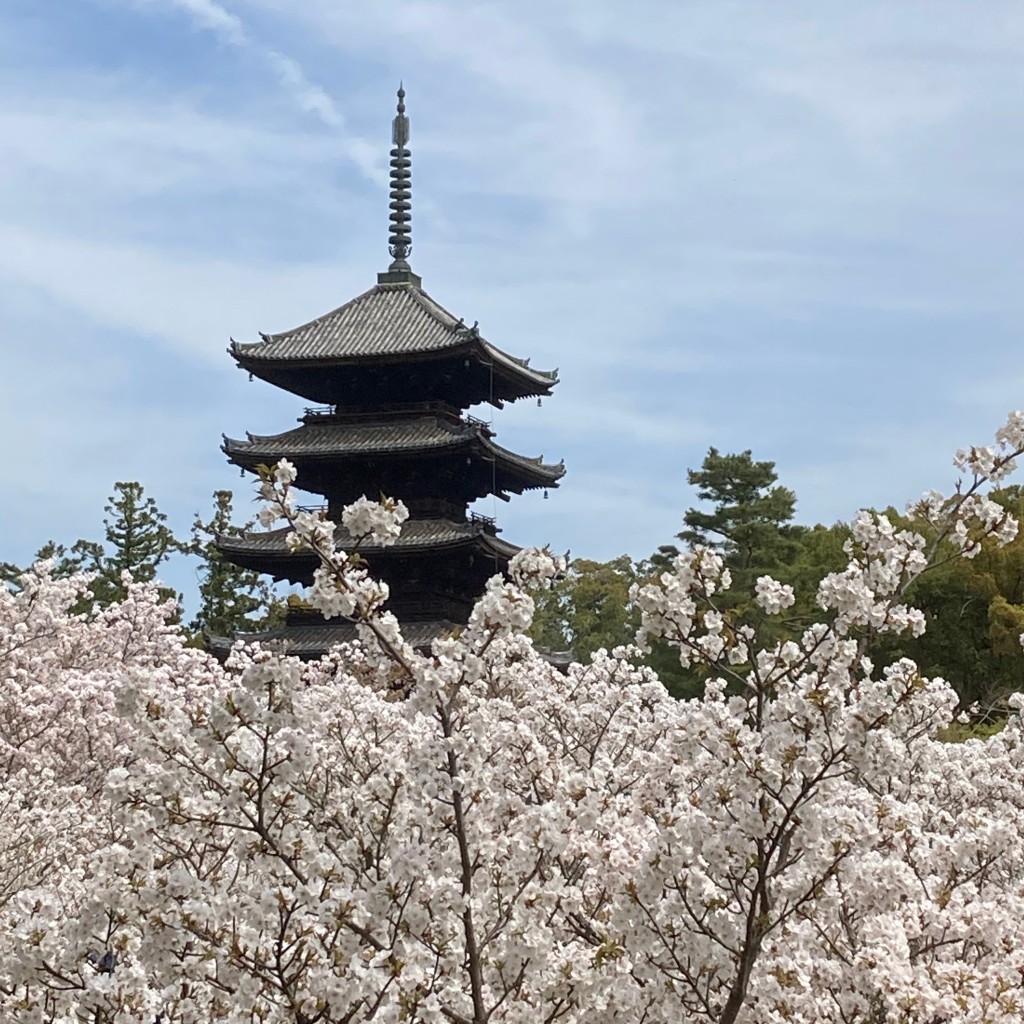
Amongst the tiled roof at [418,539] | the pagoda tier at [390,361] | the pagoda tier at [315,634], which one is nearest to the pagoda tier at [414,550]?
the tiled roof at [418,539]

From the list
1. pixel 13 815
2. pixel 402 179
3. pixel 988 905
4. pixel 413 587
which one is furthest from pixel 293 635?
pixel 988 905

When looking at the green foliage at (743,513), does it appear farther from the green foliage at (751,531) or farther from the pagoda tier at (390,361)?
the pagoda tier at (390,361)

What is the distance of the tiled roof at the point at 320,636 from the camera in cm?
2762

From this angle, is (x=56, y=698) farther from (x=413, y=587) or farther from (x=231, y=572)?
(x=231, y=572)

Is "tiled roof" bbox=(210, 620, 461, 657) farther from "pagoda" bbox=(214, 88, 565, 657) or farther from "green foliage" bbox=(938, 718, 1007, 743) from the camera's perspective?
"green foliage" bbox=(938, 718, 1007, 743)

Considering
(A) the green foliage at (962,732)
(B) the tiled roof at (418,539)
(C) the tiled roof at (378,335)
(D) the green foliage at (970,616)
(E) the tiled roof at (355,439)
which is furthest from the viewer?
(D) the green foliage at (970,616)

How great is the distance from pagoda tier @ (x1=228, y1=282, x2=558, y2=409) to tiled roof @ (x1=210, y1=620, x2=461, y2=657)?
4827 mm

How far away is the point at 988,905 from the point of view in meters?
6.77

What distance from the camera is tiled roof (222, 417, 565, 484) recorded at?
28375 mm

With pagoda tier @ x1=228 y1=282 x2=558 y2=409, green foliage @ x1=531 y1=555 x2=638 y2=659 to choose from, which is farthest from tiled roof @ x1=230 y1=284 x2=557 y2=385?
green foliage @ x1=531 y1=555 x2=638 y2=659

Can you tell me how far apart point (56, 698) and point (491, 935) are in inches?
499

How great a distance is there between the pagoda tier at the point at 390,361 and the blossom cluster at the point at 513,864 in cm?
2271

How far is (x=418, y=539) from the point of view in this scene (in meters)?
27.8

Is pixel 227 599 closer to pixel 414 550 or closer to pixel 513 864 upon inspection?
pixel 414 550
